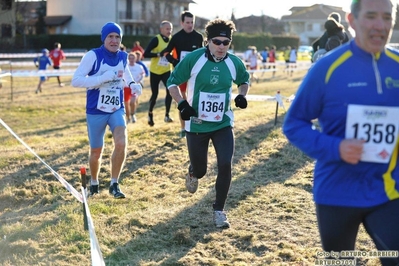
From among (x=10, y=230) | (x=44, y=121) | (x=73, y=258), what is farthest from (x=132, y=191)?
(x=44, y=121)

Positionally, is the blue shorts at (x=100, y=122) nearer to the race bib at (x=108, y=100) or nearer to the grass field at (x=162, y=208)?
the race bib at (x=108, y=100)

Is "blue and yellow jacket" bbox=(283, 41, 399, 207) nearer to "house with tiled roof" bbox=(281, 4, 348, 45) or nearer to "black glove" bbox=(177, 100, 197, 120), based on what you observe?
"black glove" bbox=(177, 100, 197, 120)

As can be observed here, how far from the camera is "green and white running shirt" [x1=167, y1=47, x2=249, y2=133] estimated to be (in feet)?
20.6

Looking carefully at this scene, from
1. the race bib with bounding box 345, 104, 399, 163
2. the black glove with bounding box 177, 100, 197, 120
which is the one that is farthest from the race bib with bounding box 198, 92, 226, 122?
the race bib with bounding box 345, 104, 399, 163

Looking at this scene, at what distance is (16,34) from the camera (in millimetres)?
61188

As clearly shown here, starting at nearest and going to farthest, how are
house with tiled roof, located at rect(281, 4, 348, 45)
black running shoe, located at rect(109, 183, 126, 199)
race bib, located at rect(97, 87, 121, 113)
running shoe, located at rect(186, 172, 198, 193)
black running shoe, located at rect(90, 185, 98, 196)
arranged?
running shoe, located at rect(186, 172, 198, 193), race bib, located at rect(97, 87, 121, 113), black running shoe, located at rect(109, 183, 126, 199), black running shoe, located at rect(90, 185, 98, 196), house with tiled roof, located at rect(281, 4, 348, 45)

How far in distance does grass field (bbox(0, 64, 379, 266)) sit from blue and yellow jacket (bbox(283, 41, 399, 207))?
2.14m

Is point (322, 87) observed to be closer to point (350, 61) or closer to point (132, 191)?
point (350, 61)

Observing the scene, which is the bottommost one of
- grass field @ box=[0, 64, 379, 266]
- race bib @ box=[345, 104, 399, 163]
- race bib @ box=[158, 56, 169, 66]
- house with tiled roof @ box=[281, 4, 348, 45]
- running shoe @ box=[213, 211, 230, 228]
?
grass field @ box=[0, 64, 379, 266]

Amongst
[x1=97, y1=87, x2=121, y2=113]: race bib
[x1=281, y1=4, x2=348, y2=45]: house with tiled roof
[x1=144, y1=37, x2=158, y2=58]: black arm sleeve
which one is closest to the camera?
[x1=97, y1=87, x2=121, y2=113]: race bib

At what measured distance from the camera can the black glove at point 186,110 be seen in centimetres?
607

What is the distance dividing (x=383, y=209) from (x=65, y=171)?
6598 mm

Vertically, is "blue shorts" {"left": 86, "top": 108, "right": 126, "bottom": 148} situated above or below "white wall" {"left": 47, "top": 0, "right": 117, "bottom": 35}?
below

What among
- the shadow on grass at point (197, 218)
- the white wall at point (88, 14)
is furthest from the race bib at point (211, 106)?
the white wall at point (88, 14)
